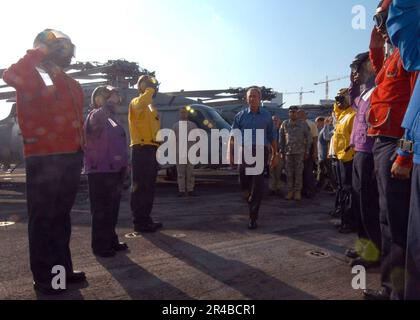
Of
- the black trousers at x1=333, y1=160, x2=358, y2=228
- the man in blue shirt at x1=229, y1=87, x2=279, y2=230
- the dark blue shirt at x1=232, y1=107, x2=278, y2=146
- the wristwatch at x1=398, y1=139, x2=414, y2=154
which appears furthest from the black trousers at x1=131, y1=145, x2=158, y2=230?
the wristwatch at x1=398, y1=139, x2=414, y2=154

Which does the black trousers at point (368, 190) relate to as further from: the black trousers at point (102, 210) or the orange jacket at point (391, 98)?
the black trousers at point (102, 210)

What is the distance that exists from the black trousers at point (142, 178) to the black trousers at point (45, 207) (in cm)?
189

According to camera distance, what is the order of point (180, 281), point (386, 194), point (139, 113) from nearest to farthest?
point (386, 194)
point (180, 281)
point (139, 113)

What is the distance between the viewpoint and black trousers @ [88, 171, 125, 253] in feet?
14.4

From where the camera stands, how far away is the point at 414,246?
219cm

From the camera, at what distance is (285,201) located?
8.03m

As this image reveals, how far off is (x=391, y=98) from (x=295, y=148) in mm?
5440

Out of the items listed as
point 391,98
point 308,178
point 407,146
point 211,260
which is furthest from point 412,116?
point 308,178

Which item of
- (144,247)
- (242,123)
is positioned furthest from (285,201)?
(144,247)

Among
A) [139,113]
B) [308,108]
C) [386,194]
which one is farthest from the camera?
[308,108]

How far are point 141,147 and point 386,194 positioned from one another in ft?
11.2

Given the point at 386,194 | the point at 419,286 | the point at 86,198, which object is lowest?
the point at 86,198

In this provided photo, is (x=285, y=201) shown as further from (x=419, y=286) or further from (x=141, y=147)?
(x=419, y=286)

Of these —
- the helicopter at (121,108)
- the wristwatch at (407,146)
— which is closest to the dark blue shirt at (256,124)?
the wristwatch at (407,146)
